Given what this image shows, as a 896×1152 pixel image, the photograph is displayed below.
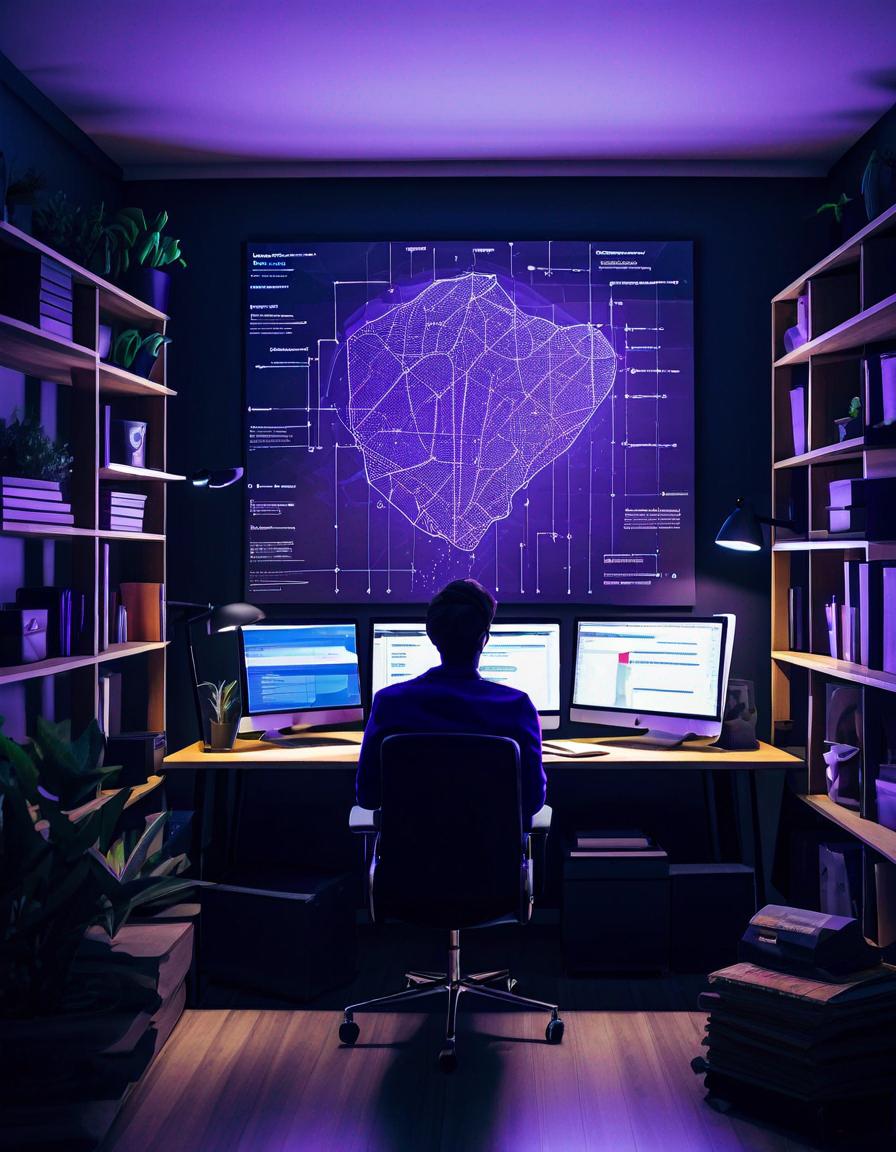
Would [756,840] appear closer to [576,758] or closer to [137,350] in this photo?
[576,758]

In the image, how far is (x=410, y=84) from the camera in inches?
133

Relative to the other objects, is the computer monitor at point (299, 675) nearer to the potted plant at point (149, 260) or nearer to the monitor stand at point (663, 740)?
the monitor stand at point (663, 740)

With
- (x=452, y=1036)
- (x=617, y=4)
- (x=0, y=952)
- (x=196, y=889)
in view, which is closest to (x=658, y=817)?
(x=452, y=1036)

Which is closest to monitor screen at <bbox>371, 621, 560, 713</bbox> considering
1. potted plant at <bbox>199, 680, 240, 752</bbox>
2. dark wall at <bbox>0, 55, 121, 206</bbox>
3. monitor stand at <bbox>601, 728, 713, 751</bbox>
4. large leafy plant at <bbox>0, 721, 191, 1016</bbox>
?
monitor stand at <bbox>601, 728, 713, 751</bbox>

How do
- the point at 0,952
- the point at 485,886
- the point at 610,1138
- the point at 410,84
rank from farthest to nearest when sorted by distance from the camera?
the point at 410,84 < the point at 485,886 < the point at 610,1138 < the point at 0,952

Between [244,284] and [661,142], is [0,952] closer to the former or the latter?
[244,284]

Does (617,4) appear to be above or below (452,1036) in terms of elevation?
above

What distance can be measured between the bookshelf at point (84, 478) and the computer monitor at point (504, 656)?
85 centimetres

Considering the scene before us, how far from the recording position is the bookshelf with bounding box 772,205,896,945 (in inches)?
113

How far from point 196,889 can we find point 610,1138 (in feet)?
5.37

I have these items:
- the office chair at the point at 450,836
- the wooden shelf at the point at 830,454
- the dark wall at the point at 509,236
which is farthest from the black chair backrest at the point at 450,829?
the dark wall at the point at 509,236

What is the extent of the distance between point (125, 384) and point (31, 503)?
852mm

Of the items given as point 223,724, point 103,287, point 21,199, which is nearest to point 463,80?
point 103,287

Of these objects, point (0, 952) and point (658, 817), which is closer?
point (0, 952)
